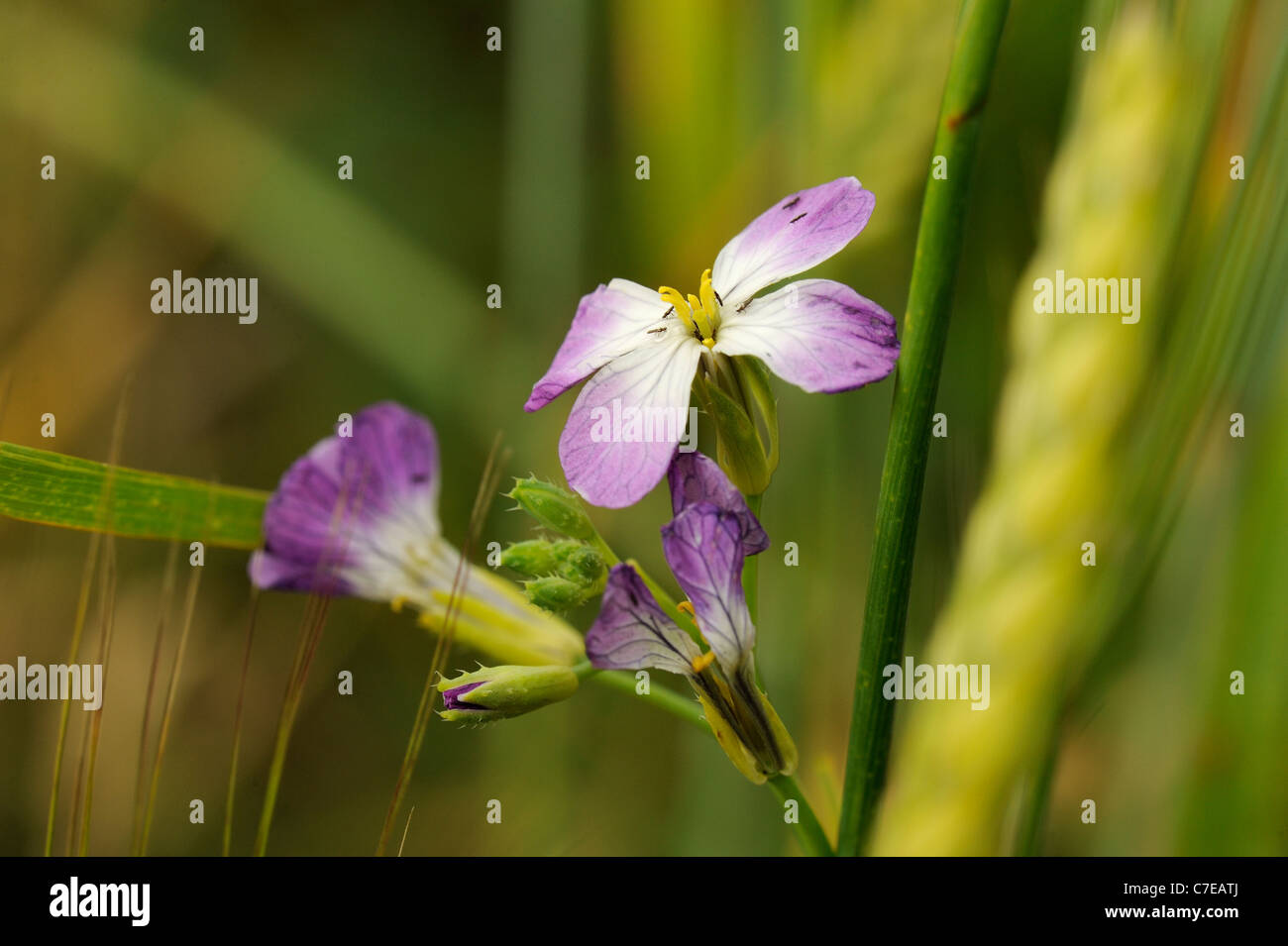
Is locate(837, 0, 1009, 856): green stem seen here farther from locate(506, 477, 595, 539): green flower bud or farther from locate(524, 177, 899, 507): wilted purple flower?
locate(506, 477, 595, 539): green flower bud

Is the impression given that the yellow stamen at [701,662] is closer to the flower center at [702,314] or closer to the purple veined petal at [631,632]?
the purple veined petal at [631,632]

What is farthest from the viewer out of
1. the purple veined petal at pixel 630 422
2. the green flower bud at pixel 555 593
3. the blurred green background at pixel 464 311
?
the blurred green background at pixel 464 311

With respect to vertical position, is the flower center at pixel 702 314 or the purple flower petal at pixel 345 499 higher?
the flower center at pixel 702 314

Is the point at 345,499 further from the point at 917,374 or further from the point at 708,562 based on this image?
the point at 917,374

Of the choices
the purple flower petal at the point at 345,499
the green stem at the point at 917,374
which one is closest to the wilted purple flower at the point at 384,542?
the purple flower petal at the point at 345,499

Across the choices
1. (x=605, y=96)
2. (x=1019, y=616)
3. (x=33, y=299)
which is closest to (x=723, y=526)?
(x=1019, y=616)

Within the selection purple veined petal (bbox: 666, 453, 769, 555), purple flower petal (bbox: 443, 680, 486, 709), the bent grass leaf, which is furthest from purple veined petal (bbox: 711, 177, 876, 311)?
the bent grass leaf

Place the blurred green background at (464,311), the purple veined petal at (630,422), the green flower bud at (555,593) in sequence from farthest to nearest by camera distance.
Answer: the blurred green background at (464,311) < the green flower bud at (555,593) < the purple veined petal at (630,422)
